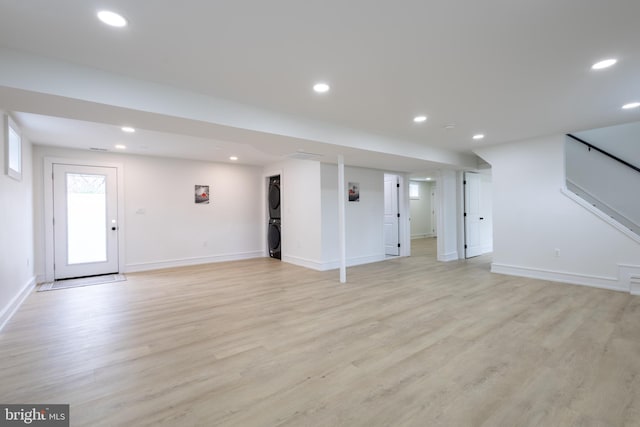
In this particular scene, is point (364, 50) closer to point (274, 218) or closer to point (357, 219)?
point (357, 219)

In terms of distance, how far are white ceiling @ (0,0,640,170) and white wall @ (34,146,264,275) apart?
2371 millimetres

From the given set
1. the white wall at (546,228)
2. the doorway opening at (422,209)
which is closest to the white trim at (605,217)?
the white wall at (546,228)

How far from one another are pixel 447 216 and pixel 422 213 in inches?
201

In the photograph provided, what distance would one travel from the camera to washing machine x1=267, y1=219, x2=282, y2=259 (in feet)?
24.3

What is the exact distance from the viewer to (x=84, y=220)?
5680mm

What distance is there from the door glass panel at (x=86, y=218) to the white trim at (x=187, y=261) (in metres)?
0.59

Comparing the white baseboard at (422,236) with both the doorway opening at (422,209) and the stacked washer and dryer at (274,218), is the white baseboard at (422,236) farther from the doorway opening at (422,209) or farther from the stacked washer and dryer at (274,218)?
the stacked washer and dryer at (274,218)

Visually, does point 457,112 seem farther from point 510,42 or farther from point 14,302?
point 14,302

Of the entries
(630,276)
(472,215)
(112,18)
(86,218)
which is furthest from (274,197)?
(630,276)

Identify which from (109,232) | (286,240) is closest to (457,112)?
(286,240)

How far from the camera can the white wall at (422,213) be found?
38.3ft

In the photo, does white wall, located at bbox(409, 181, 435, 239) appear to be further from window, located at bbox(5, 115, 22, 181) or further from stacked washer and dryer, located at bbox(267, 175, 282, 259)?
window, located at bbox(5, 115, 22, 181)

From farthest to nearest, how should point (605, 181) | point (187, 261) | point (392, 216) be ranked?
point (392, 216) → point (187, 261) → point (605, 181)

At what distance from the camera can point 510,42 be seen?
221 cm
